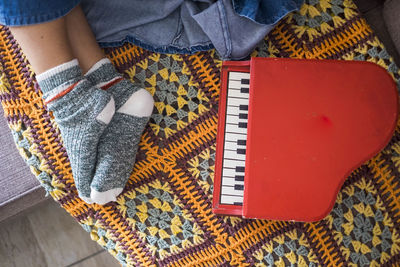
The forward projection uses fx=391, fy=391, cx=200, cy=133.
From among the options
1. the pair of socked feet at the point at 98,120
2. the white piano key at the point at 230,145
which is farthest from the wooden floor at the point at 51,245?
the white piano key at the point at 230,145

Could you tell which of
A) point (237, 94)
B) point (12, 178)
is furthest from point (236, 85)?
point (12, 178)

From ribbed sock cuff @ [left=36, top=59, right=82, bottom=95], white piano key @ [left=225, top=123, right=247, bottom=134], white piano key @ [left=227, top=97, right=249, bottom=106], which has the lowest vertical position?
white piano key @ [left=225, top=123, right=247, bottom=134]

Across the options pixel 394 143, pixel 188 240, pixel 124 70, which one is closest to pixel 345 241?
pixel 394 143

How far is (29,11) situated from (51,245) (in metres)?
0.82

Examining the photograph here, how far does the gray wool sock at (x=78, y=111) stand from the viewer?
0.84 meters

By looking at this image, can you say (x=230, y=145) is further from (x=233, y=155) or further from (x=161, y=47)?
(x=161, y=47)

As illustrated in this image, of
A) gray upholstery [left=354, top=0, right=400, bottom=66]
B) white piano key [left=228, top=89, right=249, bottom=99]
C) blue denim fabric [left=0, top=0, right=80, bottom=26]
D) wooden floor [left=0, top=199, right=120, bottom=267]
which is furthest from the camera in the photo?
wooden floor [left=0, top=199, right=120, bottom=267]

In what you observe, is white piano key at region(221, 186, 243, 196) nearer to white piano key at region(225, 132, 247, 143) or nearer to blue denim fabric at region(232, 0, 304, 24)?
white piano key at region(225, 132, 247, 143)

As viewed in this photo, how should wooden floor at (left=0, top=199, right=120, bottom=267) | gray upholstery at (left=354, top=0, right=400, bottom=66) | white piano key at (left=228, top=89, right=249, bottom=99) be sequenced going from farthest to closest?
wooden floor at (left=0, top=199, right=120, bottom=267) < gray upholstery at (left=354, top=0, right=400, bottom=66) < white piano key at (left=228, top=89, right=249, bottom=99)

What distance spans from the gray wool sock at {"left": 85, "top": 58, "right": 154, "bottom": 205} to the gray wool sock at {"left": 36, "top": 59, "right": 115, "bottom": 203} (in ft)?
0.09

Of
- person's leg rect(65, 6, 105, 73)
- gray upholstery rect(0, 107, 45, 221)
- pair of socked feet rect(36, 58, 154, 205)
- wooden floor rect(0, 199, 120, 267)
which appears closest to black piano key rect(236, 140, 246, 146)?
pair of socked feet rect(36, 58, 154, 205)

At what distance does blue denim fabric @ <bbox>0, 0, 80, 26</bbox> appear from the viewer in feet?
2.55

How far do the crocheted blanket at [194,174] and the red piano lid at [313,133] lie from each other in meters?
0.12

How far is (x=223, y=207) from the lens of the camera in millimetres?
858
